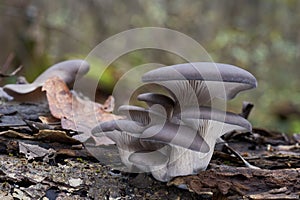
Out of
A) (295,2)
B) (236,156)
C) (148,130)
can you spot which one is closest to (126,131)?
(148,130)

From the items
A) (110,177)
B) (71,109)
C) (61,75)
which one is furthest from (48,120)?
(110,177)

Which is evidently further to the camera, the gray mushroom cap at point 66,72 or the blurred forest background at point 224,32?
the blurred forest background at point 224,32

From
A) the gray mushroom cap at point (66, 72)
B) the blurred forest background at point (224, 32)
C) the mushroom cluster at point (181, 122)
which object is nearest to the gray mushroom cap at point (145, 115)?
the mushroom cluster at point (181, 122)

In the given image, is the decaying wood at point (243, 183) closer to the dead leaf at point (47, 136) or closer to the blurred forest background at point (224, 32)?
the dead leaf at point (47, 136)

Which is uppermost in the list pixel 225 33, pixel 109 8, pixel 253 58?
pixel 109 8

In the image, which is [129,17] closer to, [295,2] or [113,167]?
[295,2]

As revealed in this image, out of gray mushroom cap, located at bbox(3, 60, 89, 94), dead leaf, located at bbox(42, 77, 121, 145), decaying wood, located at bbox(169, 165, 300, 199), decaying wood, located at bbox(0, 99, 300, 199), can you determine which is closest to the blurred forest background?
gray mushroom cap, located at bbox(3, 60, 89, 94)

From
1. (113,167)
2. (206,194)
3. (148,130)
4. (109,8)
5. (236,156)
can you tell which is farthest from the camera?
(109,8)
